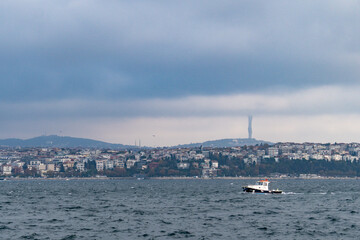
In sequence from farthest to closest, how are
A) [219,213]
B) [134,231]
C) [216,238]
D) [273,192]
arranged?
[273,192] < [219,213] < [134,231] < [216,238]

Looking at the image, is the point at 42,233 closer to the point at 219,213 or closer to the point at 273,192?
the point at 219,213

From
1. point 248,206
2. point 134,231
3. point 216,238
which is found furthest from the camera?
point 248,206

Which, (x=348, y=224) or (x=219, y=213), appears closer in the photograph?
(x=348, y=224)

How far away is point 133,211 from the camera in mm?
79250

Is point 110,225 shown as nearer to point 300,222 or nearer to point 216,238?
point 216,238

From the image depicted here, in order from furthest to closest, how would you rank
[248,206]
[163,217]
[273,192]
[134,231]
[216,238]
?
[273,192] → [248,206] → [163,217] → [134,231] → [216,238]

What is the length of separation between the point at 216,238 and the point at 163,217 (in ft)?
59.9

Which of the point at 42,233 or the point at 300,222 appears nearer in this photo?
the point at 42,233

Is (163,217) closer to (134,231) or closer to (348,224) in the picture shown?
(134,231)

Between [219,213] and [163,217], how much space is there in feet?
26.7

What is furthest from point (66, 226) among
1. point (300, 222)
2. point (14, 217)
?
point (300, 222)

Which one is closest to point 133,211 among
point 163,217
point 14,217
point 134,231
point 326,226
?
point 163,217

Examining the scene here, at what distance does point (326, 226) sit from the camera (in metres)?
62.1

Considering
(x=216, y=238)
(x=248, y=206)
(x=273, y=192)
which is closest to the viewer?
(x=216, y=238)
